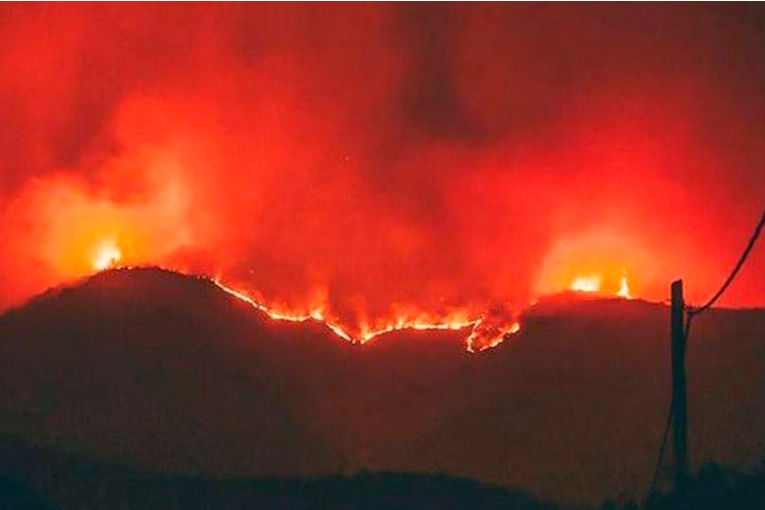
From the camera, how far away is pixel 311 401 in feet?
277

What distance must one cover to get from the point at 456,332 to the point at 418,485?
18.6 metres

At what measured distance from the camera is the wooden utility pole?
30328mm

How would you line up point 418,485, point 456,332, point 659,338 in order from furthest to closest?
point 456,332 → point 659,338 → point 418,485

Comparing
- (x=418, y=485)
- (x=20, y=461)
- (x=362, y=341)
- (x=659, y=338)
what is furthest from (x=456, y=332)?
(x=20, y=461)

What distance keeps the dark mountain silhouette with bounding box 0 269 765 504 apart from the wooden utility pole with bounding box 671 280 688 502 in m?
40.8

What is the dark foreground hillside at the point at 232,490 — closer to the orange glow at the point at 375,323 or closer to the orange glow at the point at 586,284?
the orange glow at the point at 375,323

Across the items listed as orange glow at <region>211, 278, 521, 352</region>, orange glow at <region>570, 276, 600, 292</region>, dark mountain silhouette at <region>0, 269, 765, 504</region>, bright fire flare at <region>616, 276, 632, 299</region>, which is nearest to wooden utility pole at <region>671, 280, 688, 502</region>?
dark mountain silhouette at <region>0, 269, 765, 504</region>

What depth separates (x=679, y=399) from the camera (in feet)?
99.5

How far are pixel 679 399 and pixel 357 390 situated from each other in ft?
184

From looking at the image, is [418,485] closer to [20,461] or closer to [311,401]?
[311,401]

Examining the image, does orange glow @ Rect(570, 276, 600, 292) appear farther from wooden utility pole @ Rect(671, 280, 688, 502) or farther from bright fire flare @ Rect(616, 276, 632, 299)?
wooden utility pole @ Rect(671, 280, 688, 502)

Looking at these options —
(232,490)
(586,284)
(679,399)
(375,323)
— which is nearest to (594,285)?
(586,284)

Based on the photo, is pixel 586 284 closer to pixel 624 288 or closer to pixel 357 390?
pixel 624 288

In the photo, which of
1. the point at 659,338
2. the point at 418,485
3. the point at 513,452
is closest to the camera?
the point at 418,485
